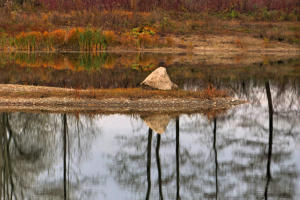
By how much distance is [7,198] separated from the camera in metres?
8.81

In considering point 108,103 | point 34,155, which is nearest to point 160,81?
point 108,103

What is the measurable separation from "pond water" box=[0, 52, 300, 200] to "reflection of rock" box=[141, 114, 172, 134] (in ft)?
0.10

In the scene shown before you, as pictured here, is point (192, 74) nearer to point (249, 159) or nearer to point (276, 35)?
point (249, 159)

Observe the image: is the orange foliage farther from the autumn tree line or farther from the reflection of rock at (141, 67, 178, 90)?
the reflection of rock at (141, 67, 178, 90)

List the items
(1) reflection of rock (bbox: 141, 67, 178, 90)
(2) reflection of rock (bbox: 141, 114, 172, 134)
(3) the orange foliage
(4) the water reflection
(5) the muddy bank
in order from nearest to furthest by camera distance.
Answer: (4) the water reflection, (2) reflection of rock (bbox: 141, 114, 172, 134), (5) the muddy bank, (1) reflection of rock (bbox: 141, 67, 178, 90), (3) the orange foliage

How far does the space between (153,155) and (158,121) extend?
3079mm

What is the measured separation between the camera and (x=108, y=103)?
17062mm

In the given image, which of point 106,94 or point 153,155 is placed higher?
point 106,94

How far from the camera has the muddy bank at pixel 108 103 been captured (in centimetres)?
1635

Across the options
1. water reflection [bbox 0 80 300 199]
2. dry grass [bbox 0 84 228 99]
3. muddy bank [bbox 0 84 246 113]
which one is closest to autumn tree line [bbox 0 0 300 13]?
dry grass [bbox 0 84 228 99]

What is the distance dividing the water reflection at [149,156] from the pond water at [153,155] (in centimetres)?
2

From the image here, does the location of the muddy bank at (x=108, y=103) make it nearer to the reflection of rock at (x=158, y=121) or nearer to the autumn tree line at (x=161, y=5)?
the reflection of rock at (x=158, y=121)

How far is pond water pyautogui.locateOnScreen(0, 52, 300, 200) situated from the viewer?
30.3ft

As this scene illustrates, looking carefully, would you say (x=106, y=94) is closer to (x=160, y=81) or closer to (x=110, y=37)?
(x=160, y=81)
